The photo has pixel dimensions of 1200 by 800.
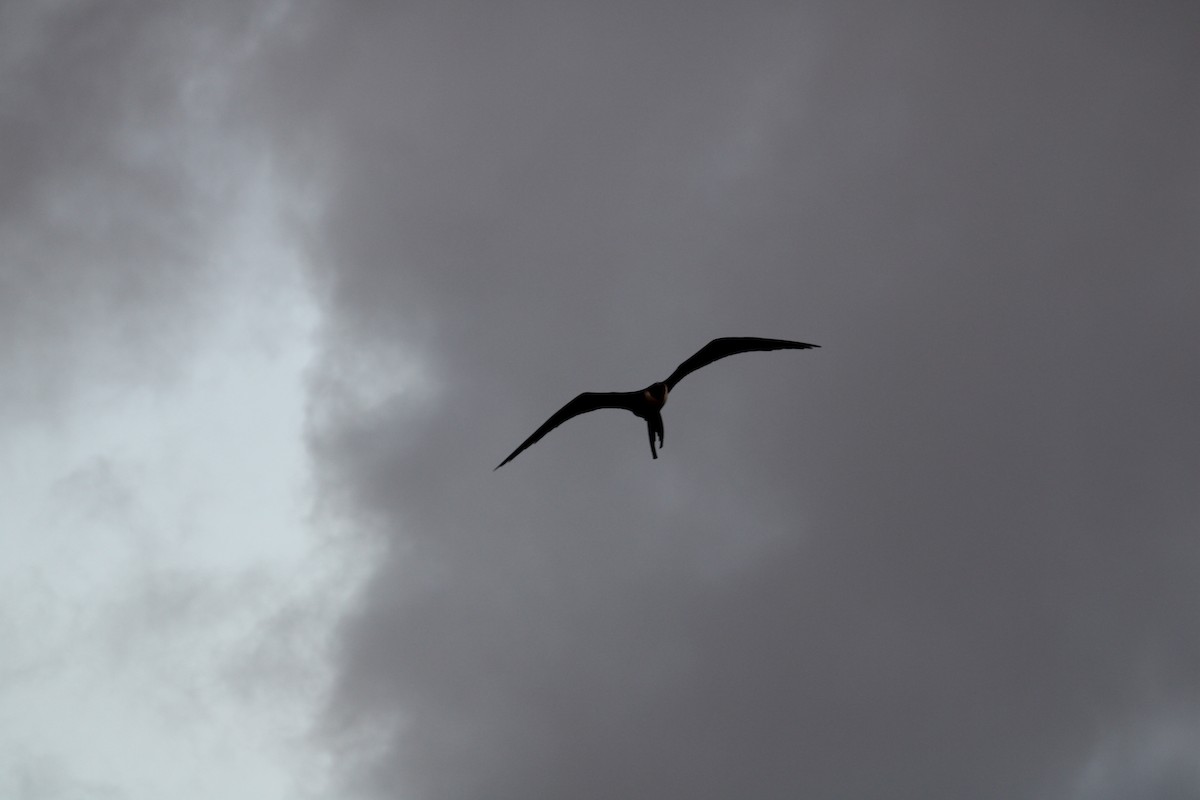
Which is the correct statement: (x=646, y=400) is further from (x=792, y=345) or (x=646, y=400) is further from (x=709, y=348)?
(x=792, y=345)

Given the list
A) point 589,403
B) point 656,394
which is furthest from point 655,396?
point 589,403

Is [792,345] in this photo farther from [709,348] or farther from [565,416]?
[565,416]

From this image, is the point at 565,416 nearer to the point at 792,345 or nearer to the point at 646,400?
the point at 646,400

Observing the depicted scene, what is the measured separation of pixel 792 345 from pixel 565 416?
26.9 ft

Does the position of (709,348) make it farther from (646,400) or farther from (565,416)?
(565,416)

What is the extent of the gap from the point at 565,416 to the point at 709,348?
5617 millimetres

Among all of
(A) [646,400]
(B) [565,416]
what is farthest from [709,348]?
(B) [565,416]

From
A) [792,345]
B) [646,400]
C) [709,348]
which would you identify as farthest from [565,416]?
[792,345]

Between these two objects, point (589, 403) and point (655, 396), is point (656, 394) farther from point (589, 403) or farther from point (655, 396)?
point (589, 403)

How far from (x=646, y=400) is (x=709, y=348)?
292cm

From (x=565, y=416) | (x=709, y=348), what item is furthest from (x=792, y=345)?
(x=565, y=416)

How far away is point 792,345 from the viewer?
32.3 m

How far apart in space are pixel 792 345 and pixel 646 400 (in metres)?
5.34

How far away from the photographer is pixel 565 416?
1334 inches
